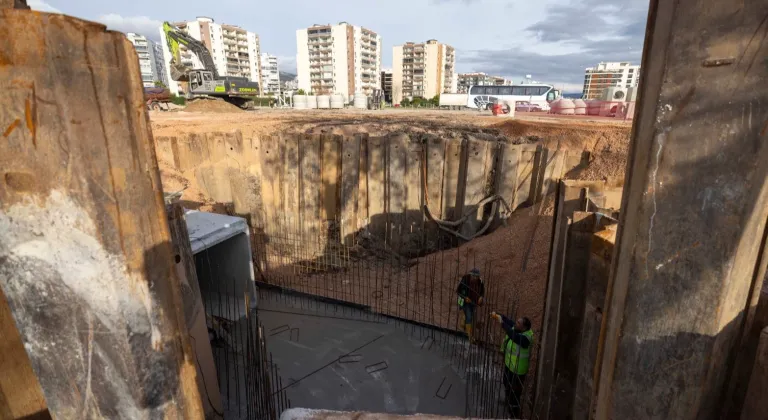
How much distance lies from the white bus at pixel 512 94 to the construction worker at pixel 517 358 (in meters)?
28.7

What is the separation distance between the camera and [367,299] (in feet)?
27.1

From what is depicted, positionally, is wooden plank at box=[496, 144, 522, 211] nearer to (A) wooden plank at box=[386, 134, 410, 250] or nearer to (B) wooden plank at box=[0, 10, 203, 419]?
(A) wooden plank at box=[386, 134, 410, 250]

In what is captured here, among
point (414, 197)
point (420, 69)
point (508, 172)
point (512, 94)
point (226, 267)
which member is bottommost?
point (226, 267)

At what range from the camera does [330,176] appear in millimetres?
10477

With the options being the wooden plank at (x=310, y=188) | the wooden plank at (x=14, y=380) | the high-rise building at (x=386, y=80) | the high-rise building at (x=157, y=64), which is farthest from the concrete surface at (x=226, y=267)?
the high-rise building at (x=157, y=64)

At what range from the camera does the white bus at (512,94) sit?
31.1m

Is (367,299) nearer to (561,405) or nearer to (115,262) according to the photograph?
(561,405)

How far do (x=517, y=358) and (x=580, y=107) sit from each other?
22.0 m

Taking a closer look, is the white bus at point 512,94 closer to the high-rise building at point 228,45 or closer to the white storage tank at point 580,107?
the white storage tank at point 580,107

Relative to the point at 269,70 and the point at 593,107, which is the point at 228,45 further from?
the point at 593,107

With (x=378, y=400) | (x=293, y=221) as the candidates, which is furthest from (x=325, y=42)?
(x=378, y=400)

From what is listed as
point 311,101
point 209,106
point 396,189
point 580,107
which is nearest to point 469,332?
point 396,189

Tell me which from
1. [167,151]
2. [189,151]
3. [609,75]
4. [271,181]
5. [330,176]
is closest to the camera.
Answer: [330,176]

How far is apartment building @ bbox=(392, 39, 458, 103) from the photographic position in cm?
7856
